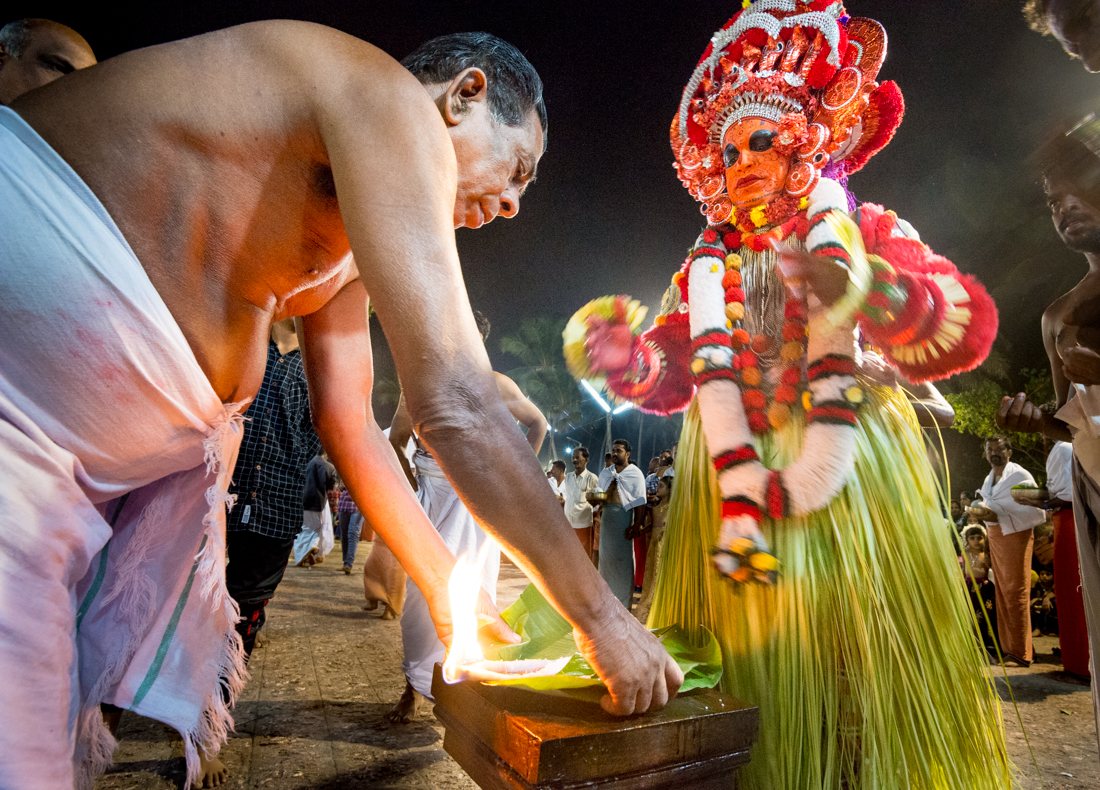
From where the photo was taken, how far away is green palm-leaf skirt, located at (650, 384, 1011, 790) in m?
1.42

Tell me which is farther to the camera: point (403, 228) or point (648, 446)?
point (648, 446)

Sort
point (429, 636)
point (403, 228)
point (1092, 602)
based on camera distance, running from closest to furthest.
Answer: point (403, 228) < point (1092, 602) < point (429, 636)

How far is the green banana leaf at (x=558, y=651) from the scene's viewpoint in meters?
0.99

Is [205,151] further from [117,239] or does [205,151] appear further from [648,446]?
[648,446]

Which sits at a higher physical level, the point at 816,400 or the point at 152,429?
the point at 816,400

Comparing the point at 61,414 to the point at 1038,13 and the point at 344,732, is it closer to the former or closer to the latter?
the point at 344,732

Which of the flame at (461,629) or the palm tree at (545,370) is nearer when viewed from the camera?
the flame at (461,629)

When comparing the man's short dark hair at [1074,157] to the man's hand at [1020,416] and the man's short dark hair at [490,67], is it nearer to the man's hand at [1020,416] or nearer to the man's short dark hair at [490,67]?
the man's hand at [1020,416]

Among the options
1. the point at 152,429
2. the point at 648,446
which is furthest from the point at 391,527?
the point at 648,446

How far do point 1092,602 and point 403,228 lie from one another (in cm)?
269

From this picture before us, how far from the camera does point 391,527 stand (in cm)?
137

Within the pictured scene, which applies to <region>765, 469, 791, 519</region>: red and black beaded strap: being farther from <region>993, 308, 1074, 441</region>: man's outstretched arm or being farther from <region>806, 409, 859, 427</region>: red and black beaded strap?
<region>993, 308, 1074, 441</region>: man's outstretched arm

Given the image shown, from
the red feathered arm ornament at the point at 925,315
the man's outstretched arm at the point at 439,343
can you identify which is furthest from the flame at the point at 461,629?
the red feathered arm ornament at the point at 925,315

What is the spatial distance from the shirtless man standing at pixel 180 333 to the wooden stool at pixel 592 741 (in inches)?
2.2
